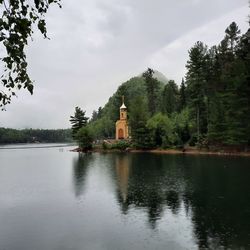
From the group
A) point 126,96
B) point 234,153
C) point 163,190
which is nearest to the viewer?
point 163,190

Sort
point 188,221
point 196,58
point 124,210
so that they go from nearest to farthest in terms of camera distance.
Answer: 1. point 188,221
2. point 124,210
3. point 196,58

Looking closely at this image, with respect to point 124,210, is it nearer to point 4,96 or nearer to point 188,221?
point 188,221

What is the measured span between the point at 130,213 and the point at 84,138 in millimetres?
82403

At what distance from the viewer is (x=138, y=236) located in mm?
20750

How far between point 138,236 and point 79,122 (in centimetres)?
10026

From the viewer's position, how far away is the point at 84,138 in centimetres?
10769

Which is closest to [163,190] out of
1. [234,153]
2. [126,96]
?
[234,153]

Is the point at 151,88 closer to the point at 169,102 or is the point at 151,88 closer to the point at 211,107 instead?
the point at 169,102

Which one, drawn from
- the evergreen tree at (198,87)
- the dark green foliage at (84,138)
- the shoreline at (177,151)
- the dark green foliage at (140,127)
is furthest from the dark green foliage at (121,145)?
the evergreen tree at (198,87)

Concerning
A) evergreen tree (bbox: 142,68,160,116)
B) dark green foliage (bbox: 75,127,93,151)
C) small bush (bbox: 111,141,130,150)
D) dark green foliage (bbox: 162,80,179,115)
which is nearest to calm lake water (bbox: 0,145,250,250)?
small bush (bbox: 111,141,130,150)

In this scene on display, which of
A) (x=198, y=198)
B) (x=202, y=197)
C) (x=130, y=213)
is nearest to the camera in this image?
(x=130, y=213)

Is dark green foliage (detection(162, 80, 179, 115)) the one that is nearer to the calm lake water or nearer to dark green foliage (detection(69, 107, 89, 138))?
dark green foliage (detection(69, 107, 89, 138))

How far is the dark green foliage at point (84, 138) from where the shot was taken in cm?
10629

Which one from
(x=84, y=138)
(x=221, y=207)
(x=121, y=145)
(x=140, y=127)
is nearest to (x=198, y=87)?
(x=140, y=127)
